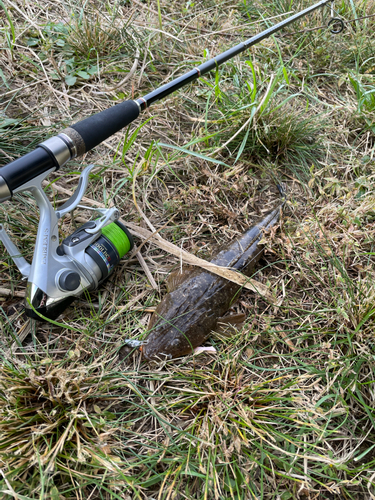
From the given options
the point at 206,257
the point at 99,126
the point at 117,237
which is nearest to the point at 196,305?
the point at 206,257

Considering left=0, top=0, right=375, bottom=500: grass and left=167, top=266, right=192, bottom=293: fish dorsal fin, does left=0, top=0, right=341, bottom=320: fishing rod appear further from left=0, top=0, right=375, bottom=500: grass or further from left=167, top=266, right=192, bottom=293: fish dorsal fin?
left=167, top=266, right=192, bottom=293: fish dorsal fin

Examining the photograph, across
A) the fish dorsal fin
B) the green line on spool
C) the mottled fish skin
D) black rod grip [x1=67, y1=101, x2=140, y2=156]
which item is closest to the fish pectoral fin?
the mottled fish skin

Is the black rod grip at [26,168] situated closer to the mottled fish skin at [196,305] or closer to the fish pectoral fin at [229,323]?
the mottled fish skin at [196,305]

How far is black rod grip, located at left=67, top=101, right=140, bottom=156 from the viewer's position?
2.43 m

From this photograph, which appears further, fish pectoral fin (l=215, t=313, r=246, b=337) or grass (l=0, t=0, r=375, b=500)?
fish pectoral fin (l=215, t=313, r=246, b=337)

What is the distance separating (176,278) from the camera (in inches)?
115

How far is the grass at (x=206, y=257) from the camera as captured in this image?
2.21 metres

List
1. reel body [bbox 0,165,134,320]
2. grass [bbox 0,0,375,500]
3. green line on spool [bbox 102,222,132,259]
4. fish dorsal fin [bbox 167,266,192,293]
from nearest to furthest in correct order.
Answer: grass [bbox 0,0,375,500], reel body [bbox 0,165,134,320], green line on spool [bbox 102,222,132,259], fish dorsal fin [bbox 167,266,192,293]

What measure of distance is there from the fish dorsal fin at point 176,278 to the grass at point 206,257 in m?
0.09

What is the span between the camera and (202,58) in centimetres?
397

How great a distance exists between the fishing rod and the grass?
275 millimetres

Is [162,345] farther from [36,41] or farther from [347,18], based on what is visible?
[347,18]

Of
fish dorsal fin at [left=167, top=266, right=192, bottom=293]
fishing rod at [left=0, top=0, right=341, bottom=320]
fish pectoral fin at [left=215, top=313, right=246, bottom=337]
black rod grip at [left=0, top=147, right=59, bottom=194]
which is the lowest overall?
fish pectoral fin at [left=215, top=313, right=246, bottom=337]

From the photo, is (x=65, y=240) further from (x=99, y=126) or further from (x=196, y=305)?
(x=196, y=305)
